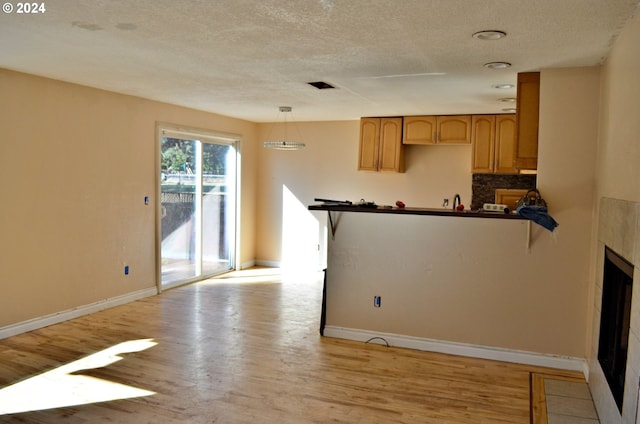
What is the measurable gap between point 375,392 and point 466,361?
3.47ft

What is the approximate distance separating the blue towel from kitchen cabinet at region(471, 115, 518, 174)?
2.82 meters

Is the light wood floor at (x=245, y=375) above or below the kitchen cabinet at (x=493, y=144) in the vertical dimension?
below

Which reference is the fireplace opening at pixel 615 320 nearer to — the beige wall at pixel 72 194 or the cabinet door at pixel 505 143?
the cabinet door at pixel 505 143

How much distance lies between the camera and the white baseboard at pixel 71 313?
4484mm

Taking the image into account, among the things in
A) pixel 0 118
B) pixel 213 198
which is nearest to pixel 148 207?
pixel 213 198

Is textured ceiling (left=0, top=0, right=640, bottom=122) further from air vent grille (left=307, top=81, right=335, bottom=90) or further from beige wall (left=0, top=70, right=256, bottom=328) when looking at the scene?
beige wall (left=0, top=70, right=256, bottom=328)

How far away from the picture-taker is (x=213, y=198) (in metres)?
7.42

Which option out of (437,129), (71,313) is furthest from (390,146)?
(71,313)

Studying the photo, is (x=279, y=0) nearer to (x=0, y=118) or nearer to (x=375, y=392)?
(x=375, y=392)

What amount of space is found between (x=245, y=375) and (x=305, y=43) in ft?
8.14

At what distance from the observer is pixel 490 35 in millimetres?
3045

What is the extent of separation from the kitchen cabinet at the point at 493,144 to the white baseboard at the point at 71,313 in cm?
470

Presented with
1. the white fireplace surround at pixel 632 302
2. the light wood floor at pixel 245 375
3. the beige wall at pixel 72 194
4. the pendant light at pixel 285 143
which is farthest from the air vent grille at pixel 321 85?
the white fireplace surround at pixel 632 302

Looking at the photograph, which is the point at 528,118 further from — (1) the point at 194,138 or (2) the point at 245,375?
(1) the point at 194,138
